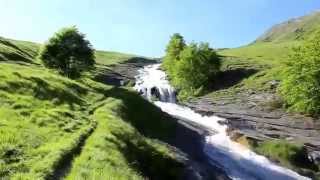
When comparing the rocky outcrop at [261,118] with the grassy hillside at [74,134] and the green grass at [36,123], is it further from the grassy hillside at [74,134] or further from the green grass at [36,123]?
the green grass at [36,123]

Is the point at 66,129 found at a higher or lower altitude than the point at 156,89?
higher

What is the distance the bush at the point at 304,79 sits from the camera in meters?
91.6

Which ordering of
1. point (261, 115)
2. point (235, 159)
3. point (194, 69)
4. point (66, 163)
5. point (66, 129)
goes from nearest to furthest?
point (66, 163) < point (66, 129) < point (235, 159) < point (261, 115) < point (194, 69)

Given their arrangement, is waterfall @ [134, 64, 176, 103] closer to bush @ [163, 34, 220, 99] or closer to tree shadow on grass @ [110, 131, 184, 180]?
bush @ [163, 34, 220, 99]

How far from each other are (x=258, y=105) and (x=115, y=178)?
88.5m

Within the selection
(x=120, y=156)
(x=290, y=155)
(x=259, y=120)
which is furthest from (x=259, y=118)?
(x=120, y=156)

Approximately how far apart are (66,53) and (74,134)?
178ft

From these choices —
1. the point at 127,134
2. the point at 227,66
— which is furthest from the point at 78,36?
the point at 227,66

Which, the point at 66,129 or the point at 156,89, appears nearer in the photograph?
the point at 66,129

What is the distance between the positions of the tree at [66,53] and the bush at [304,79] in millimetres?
39044

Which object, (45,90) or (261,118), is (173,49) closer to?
(261,118)

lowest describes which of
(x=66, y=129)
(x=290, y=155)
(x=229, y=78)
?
(x=290, y=155)

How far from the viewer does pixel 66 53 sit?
299 ft

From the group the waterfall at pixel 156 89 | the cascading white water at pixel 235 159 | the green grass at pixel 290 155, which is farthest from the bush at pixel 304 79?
the waterfall at pixel 156 89
